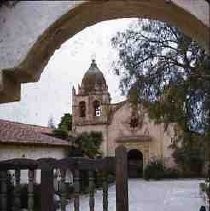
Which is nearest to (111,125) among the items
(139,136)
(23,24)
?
(139,136)

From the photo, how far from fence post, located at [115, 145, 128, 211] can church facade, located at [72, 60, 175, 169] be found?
3065cm

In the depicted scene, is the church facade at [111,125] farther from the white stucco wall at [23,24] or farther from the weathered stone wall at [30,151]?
the white stucco wall at [23,24]

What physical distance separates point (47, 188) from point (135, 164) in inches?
1302

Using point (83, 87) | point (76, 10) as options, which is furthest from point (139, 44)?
point (83, 87)

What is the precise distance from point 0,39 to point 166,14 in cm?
90

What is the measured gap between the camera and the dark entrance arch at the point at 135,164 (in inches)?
1395

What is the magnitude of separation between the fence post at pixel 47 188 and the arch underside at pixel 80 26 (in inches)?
33.3

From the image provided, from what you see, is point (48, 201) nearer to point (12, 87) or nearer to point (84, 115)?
point (12, 87)

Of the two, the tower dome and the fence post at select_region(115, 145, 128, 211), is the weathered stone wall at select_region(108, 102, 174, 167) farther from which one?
the fence post at select_region(115, 145, 128, 211)

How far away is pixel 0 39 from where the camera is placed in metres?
2.54

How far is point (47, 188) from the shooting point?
11.5 feet

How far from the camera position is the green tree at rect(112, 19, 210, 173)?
11113 mm

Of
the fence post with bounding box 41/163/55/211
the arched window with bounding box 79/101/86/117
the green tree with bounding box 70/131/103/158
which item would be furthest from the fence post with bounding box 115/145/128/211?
the arched window with bounding box 79/101/86/117

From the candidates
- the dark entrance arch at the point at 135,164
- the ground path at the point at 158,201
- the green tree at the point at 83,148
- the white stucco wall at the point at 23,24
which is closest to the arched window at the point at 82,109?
the dark entrance arch at the point at 135,164
